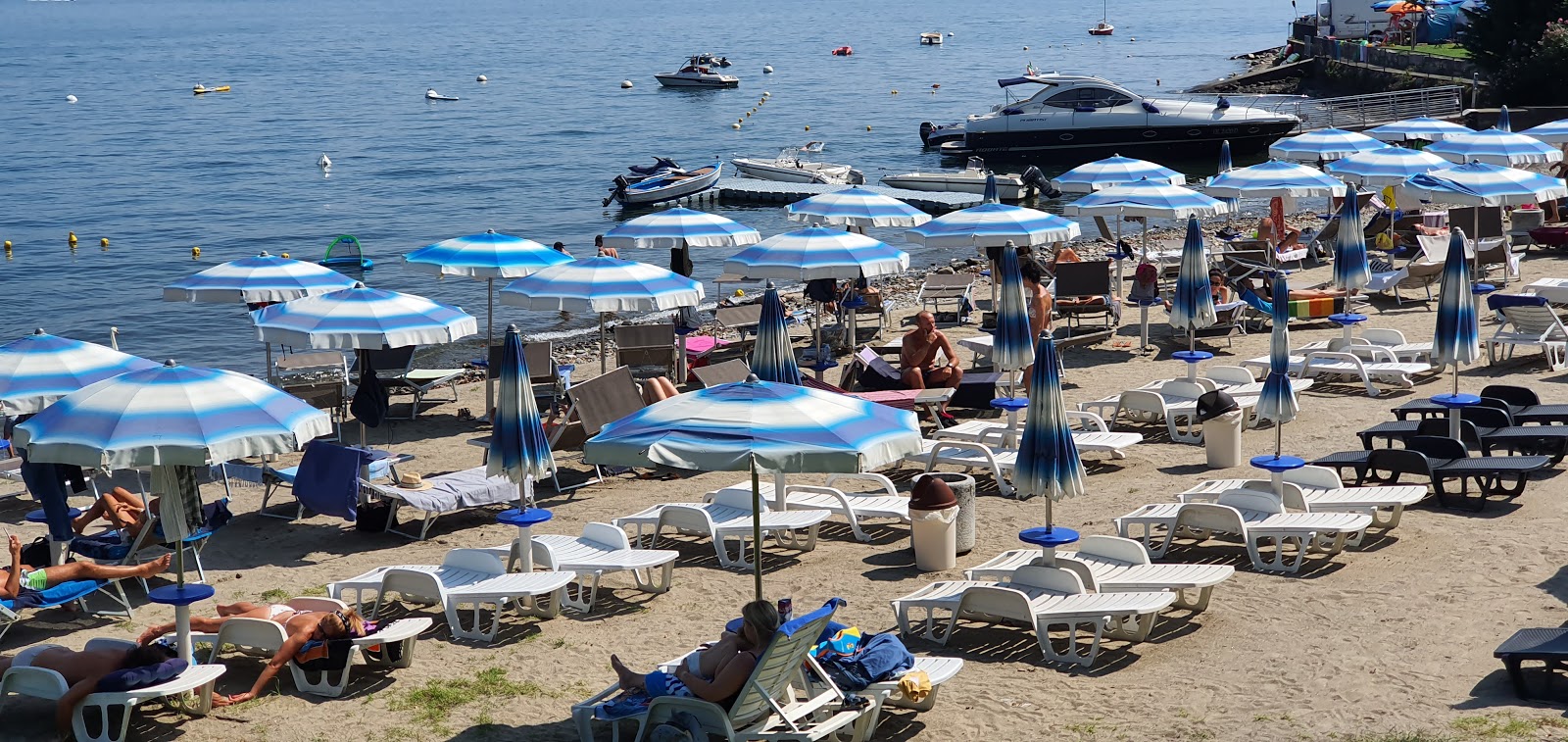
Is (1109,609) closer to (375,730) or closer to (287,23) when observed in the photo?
(375,730)

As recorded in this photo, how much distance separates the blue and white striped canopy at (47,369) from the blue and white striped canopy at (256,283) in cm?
253

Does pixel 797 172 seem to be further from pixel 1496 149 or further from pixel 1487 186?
pixel 1487 186

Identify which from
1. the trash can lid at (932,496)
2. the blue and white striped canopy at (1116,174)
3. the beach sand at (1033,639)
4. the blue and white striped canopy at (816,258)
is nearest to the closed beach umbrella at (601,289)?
the blue and white striped canopy at (816,258)

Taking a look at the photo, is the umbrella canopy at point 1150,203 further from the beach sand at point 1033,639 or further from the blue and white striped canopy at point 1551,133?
the blue and white striped canopy at point 1551,133

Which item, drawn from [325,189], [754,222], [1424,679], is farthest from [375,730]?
[325,189]

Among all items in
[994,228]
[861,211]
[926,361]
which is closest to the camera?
[926,361]

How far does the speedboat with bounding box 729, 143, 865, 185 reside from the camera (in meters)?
42.4

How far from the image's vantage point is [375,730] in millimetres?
7395

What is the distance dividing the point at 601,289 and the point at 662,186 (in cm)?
2909

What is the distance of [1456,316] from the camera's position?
11.6 metres

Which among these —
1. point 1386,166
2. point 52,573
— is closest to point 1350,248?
point 1386,166

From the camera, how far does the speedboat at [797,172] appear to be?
42.4 meters

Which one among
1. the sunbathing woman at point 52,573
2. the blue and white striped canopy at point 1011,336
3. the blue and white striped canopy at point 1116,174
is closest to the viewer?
the sunbathing woman at point 52,573

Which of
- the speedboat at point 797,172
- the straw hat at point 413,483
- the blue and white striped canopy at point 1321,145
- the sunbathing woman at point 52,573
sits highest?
the blue and white striped canopy at point 1321,145
